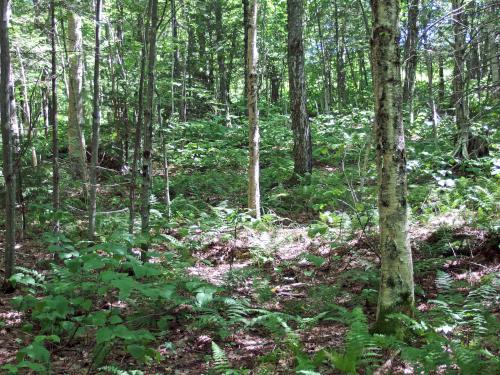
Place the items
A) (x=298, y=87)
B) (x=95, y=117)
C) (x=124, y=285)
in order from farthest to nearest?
(x=298, y=87) → (x=95, y=117) → (x=124, y=285)

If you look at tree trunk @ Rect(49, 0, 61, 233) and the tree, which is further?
tree trunk @ Rect(49, 0, 61, 233)

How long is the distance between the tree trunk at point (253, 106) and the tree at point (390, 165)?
4529 millimetres

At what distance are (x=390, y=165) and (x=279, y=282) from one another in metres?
2.73

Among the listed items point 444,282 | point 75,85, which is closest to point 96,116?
point 75,85

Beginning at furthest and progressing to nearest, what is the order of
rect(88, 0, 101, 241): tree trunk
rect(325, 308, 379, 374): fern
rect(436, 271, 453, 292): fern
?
rect(88, 0, 101, 241): tree trunk
rect(436, 271, 453, 292): fern
rect(325, 308, 379, 374): fern

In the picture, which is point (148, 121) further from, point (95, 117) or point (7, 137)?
point (7, 137)

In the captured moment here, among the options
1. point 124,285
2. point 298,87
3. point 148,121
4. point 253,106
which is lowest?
point 124,285

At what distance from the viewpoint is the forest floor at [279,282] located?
4013mm

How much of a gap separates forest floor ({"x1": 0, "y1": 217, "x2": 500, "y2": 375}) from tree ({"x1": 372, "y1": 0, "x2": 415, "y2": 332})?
1.69 ft

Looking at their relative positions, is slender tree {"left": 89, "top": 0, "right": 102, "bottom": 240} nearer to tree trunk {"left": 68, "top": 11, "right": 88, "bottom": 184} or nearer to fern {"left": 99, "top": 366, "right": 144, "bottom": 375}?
tree trunk {"left": 68, "top": 11, "right": 88, "bottom": 184}

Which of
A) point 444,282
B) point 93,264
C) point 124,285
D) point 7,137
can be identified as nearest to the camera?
point 124,285

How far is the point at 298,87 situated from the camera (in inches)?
432

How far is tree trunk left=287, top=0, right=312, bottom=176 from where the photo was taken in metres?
10.6

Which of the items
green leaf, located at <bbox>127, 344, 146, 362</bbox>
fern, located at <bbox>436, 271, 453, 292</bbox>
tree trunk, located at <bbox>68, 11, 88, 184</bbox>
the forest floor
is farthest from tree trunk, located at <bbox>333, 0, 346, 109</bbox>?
green leaf, located at <bbox>127, 344, 146, 362</bbox>
